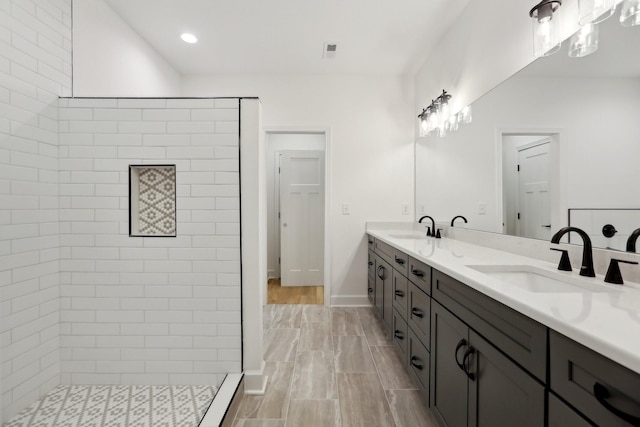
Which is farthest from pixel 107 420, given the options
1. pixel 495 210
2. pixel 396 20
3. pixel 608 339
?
pixel 396 20

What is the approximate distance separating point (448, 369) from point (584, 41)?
1526 millimetres

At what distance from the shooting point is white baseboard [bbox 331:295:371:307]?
3.61 metres

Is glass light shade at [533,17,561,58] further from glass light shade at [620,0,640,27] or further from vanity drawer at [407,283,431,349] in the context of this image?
vanity drawer at [407,283,431,349]

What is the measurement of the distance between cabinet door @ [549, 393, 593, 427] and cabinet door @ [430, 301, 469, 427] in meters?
0.44

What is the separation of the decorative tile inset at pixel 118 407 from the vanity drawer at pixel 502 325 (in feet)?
4.67

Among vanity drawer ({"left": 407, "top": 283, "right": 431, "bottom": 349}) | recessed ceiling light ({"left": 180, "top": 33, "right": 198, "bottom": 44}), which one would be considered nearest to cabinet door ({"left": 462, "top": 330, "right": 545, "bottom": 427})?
vanity drawer ({"left": 407, "top": 283, "right": 431, "bottom": 349})

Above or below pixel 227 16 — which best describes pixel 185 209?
below

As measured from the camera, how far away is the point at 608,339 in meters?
0.63

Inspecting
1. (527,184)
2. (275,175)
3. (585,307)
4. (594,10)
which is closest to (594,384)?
(585,307)

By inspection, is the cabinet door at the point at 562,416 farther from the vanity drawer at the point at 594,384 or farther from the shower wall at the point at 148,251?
the shower wall at the point at 148,251

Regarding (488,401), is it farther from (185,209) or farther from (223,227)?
(185,209)

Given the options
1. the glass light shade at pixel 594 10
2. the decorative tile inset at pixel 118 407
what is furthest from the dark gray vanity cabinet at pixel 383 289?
the glass light shade at pixel 594 10

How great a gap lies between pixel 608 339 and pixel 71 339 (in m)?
2.52

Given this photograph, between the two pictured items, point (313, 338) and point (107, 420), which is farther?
point (313, 338)
